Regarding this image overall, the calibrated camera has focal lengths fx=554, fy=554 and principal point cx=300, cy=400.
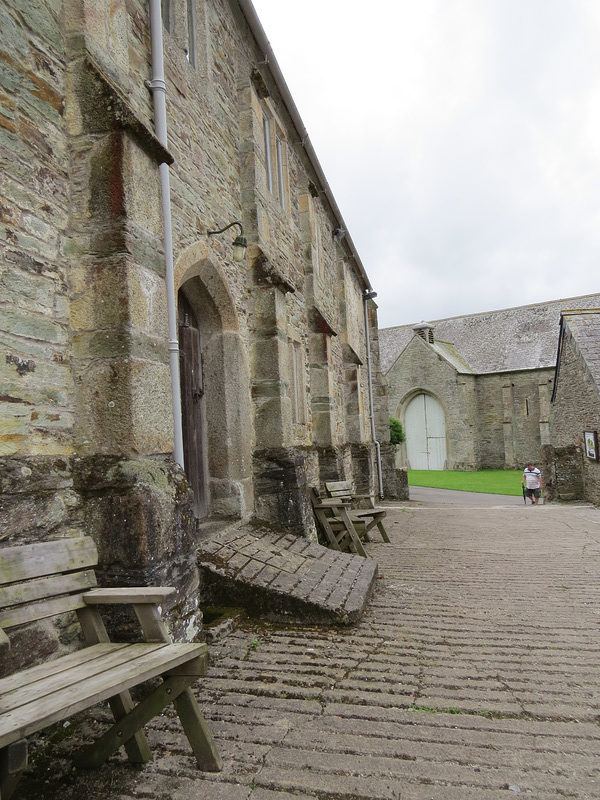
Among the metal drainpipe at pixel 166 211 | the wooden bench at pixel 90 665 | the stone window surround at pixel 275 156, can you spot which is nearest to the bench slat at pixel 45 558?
the wooden bench at pixel 90 665

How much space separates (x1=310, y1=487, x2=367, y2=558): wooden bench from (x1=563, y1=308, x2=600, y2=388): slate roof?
26.9 feet

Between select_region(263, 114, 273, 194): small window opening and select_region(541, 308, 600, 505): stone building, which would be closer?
select_region(263, 114, 273, 194): small window opening

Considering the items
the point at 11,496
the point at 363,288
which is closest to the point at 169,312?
the point at 11,496

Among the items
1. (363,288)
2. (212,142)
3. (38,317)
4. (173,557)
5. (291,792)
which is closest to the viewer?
(291,792)

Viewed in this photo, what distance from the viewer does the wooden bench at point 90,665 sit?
1993mm

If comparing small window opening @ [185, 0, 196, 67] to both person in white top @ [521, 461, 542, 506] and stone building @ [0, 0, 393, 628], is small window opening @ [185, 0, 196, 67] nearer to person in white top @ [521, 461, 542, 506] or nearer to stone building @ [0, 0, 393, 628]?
stone building @ [0, 0, 393, 628]

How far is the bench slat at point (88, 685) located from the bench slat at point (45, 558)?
1.69 feet

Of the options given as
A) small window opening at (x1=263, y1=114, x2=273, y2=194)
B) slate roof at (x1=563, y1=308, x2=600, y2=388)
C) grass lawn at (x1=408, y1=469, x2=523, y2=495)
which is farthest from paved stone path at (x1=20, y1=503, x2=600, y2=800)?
grass lawn at (x1=408, y1=469, x2=523, y2=495)

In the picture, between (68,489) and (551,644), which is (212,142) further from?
(551,644)

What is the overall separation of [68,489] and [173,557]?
29.9 inches

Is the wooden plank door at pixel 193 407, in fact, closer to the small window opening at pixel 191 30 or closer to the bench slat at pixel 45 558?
the small window opening at pixel 191 30

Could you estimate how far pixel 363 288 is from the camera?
1734cm

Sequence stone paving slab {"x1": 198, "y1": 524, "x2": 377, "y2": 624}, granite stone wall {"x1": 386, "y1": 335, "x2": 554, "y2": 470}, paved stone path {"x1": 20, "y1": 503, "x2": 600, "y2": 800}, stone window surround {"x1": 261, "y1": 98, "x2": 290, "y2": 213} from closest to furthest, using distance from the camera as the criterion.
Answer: paved stone path {"x1": 20, "y1": 503, "x2": 600, "y2": 800}
stone paving slab {"x1": 198, "y1": 524, "x2": 377, "y2": 624}
stone window surround {"x1": 261, "y1": 98, "x2": 290, "y2": 213}
granite stone wall {"x1": 386, "y1": 335, "x2": 554, "y2": 470}

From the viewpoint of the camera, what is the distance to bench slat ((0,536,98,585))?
8.05ft
